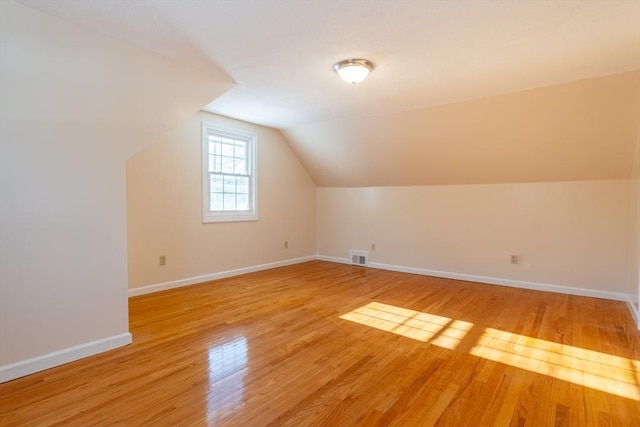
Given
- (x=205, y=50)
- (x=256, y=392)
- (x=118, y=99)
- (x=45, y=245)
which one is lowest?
(x=256, y=392)

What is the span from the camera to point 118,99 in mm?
2457

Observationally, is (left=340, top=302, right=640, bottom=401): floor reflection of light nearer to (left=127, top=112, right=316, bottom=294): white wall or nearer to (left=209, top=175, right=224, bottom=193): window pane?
(left=127, top=112, right=316, bottom=294): white wall

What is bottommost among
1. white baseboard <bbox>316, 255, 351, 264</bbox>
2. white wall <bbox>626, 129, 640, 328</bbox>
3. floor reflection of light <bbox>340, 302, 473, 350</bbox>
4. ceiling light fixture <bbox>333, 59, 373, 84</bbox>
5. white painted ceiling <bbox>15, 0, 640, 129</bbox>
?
floor reflection of light <bbox>340, 302, 473, 350</bbox>

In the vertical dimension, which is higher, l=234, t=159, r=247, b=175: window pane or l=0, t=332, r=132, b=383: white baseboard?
l=234, t=159, r=247, b=175: window pane

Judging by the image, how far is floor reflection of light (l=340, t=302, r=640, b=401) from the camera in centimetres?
213

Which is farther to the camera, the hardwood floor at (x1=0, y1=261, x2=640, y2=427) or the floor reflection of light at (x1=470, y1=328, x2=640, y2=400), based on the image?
the floor reflection of light at (x1=470, y1=328, x2=640, y2=400)

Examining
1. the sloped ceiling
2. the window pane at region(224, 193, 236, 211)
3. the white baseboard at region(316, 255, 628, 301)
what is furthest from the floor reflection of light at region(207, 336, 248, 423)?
the white baseboard at region(316, 255, 628, 301)

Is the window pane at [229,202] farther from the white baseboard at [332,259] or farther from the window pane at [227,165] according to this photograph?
the white baseboard at [332,259]

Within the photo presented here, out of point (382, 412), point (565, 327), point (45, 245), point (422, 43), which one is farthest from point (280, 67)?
point (565, 327)

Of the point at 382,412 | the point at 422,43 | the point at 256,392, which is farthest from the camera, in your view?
the point at 422,43

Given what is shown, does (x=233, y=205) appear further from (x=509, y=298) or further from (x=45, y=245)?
(x=509, y=298)

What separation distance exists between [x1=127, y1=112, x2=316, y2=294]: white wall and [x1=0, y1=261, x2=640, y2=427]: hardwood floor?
23.4 inches

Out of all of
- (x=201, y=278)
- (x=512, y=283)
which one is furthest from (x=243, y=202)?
(x=512, y=283)

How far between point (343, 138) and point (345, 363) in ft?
11.2
